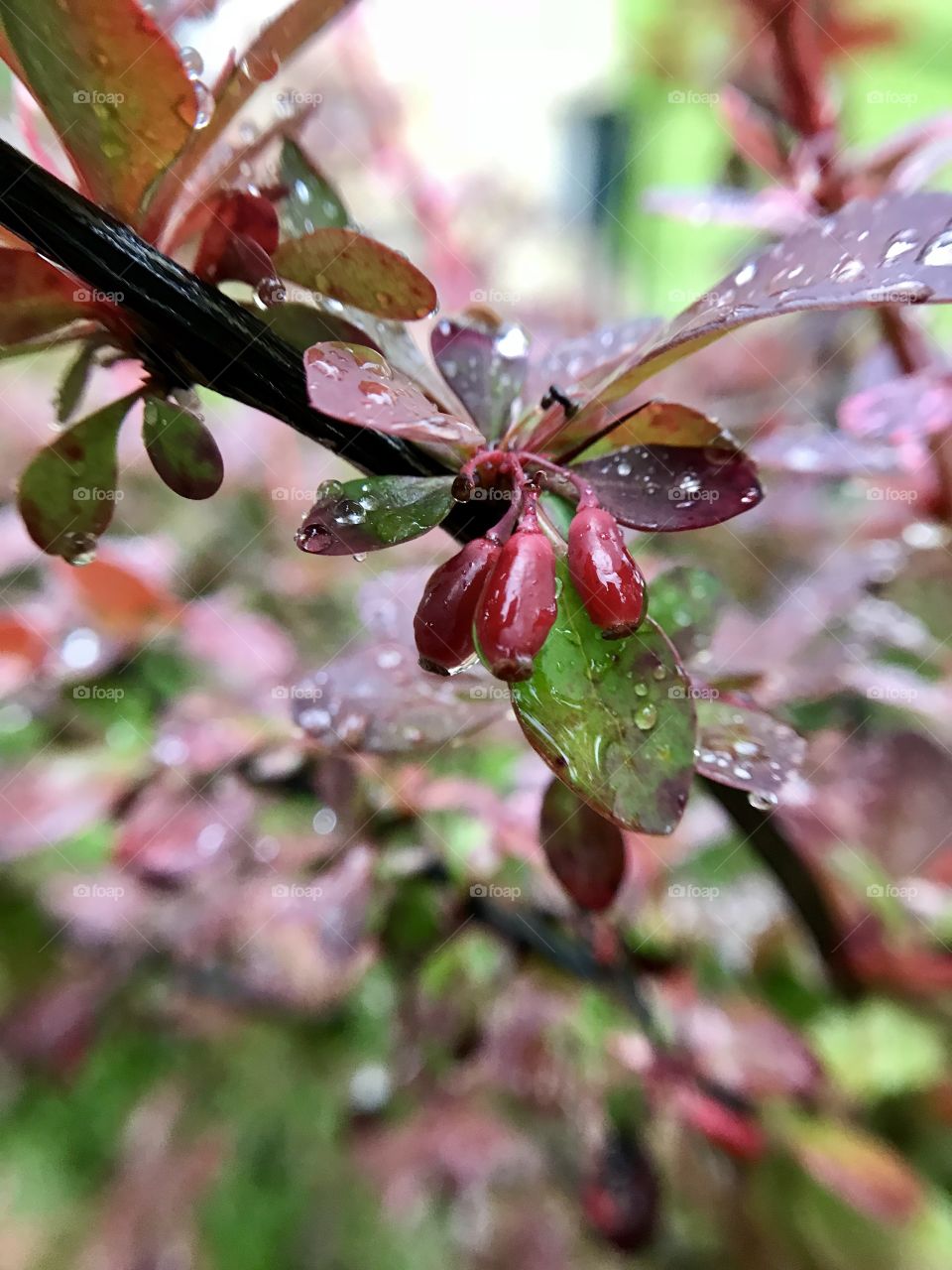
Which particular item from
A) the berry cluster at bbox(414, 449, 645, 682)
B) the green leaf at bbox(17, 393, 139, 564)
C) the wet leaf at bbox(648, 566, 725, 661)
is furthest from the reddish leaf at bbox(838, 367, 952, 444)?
the green leaf at bbox(17, 393, 139, 564)

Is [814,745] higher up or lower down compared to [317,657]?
lower down

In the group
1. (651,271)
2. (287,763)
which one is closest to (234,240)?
(287,763)

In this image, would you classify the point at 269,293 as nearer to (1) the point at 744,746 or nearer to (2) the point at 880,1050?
(1) the point at 744,746

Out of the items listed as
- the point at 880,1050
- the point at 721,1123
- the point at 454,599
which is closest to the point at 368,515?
the point at 454,599

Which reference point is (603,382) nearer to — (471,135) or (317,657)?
(317,657)

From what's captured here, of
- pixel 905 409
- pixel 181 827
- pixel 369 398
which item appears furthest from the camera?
pixel 181 827

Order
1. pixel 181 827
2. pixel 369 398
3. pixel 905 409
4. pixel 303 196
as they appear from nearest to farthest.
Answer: pixel 369 398, pixel 303 196, pixel 905 409, pixel 181 827

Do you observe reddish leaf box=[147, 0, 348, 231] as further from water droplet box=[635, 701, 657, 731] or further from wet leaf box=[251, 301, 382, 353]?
water droplet box=[635, 701, 657, 731]
